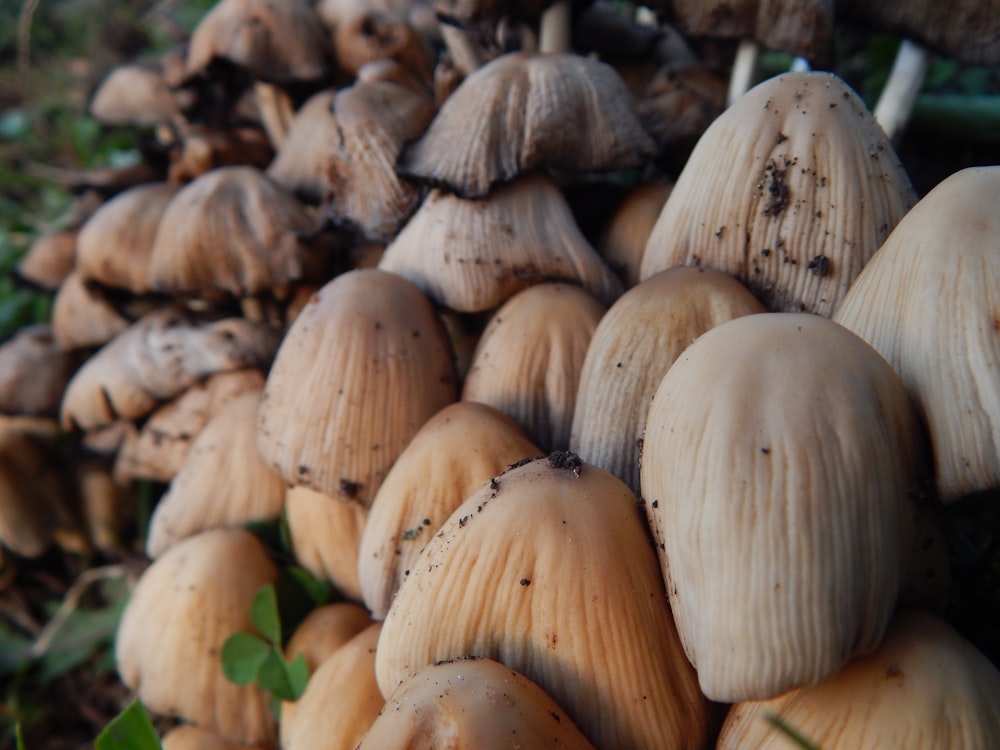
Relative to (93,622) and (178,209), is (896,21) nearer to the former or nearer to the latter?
(178,209)

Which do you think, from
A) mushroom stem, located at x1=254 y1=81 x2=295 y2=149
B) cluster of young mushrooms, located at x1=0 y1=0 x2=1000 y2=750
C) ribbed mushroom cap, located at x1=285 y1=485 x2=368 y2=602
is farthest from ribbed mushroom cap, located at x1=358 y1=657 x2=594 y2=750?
mushroom stem, located at x1=254 y1=81 x2=295 y2=149

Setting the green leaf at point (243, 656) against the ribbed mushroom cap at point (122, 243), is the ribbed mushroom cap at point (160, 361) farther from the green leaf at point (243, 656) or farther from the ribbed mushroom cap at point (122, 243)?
the green leaf at point (243, 656)

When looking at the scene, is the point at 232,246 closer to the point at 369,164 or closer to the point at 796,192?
the point at 369,164

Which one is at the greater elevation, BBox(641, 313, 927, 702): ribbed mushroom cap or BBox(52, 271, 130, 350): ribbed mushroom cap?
BBox(641, 313, 927, 702): ribbed mushroom cap

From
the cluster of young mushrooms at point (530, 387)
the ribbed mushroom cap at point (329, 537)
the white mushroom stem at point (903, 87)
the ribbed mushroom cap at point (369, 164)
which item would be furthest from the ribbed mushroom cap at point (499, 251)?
the white mushroom stem at point (903, 87)

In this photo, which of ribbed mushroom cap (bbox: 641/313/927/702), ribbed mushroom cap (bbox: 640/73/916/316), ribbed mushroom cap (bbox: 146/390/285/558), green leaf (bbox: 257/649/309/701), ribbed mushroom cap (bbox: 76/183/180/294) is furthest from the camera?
ribbed mushroom cap (bbox: 76/183/180/294)

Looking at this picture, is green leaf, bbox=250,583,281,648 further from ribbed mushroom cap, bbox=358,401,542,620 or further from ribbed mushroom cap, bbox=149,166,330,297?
ribbed mushroom cap, bbox=149,166,330,297

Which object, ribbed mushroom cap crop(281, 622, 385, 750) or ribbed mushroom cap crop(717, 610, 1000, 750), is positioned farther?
ribbed mushroom cap crop(281, 622, 385, 750)
